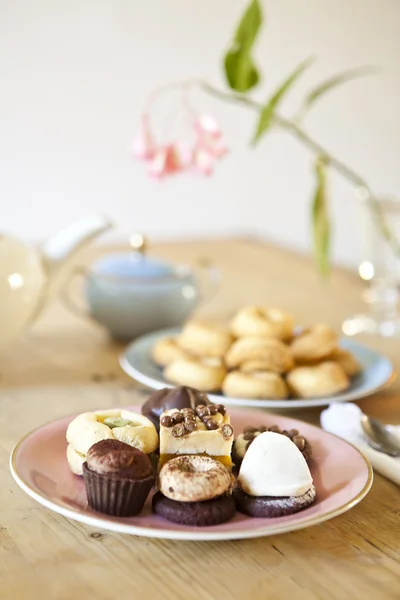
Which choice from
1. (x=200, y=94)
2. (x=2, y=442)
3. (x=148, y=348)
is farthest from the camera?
(x=200, y=94)

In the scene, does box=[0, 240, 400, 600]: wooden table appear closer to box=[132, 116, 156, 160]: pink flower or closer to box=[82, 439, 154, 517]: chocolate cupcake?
box=[82, 439, 154, 517]: chocolate cupcake

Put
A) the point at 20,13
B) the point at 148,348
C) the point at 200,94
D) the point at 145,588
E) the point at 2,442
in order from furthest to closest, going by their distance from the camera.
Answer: the point at 200,94, the point at 20,13, the point at 148,348, the point at 2,442, the point at 145,588

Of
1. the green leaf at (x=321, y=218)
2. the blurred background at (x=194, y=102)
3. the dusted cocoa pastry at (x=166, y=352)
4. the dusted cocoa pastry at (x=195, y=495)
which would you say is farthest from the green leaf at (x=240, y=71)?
the blurred background at (x=194, y=102)

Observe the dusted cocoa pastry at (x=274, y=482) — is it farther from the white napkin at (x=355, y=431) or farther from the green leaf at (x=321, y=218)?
the green leaf at (x=321, y=218)

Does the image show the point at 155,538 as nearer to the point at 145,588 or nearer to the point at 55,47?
the point at 145,588

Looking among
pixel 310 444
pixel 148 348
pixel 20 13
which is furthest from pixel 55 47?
pixel 310 444

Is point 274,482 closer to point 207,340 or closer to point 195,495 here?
point 195,495
